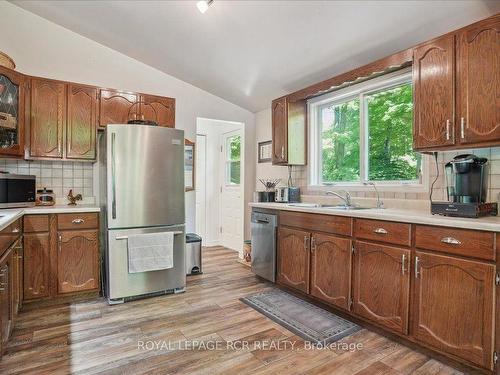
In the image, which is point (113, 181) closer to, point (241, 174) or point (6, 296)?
point (6, 296)

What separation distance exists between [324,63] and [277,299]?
7.82 ft

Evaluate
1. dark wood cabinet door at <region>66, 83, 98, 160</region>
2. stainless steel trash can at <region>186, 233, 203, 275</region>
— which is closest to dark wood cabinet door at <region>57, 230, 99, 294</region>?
dark wood cabinet door at <region>66, 83, 98, 160</region>

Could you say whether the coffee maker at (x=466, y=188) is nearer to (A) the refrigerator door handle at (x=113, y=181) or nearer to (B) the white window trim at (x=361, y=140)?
(B) the white window trim at (x=361, y=140)

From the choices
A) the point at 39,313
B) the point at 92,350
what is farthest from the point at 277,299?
the point at 39,313

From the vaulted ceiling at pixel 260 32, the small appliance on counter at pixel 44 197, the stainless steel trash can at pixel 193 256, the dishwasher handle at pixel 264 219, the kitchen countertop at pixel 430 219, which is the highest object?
the vaulted ceiling at pixel 260 32

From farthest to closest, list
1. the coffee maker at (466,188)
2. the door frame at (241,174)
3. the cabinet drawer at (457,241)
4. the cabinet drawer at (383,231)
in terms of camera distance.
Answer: the door frame at (241,174) < the cabinet drawer at (383,231) < the coffee maker at (466,188) < the cabinet drawer at (457,241)

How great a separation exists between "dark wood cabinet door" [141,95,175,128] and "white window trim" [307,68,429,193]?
5.59 feet

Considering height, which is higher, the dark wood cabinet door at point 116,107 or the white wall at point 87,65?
the white wall at point 87,65

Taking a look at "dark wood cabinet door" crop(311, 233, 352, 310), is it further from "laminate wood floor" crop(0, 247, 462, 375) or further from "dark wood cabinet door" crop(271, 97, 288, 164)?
"dark wood cabinet door" crop(271, 97, 288, 164)

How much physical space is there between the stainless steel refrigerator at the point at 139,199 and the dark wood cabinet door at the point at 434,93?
2.15 meters

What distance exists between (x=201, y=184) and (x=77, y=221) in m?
2.66

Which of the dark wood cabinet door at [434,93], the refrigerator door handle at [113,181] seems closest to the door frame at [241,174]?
the refrigerator door handle at [113,181]

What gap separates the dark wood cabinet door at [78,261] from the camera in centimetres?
279

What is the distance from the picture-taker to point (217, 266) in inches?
162
